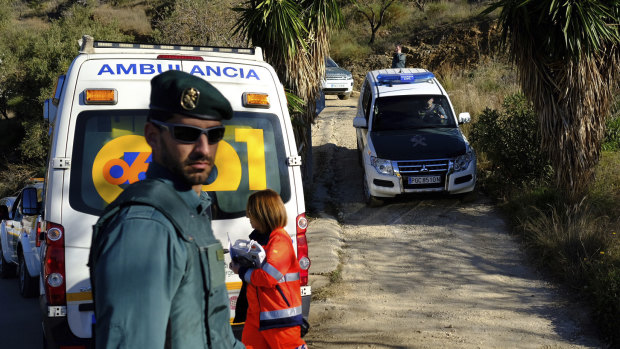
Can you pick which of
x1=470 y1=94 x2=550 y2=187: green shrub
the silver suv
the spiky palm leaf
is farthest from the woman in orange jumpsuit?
x1=470 y1=94 x2=550 y2=187: green shrub

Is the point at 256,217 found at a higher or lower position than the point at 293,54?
lower

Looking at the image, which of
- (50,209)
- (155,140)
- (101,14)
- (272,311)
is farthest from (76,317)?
(101,14)

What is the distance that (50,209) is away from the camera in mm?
4715

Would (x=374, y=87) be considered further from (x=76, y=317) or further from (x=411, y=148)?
(x=76, y=317)

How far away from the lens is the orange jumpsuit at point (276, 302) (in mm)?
4410

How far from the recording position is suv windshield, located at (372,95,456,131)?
1294 cm

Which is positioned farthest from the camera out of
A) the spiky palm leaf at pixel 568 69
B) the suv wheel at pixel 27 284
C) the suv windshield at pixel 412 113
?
the suv windshield at pixel 412 113

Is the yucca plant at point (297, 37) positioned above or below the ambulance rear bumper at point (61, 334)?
above

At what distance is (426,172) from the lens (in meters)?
11.6

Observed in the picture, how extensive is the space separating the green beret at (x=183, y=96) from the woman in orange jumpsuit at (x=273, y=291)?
2.41 meters

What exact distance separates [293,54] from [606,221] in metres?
5.23

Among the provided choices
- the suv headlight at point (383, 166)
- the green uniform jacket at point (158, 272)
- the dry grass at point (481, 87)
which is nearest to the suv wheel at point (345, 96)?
the dry grass at point (481, 87)

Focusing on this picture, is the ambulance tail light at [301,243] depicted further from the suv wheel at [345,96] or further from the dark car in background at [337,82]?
the suv wheel at [345,96]

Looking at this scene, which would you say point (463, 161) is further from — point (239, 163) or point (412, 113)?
point (239, 163)
